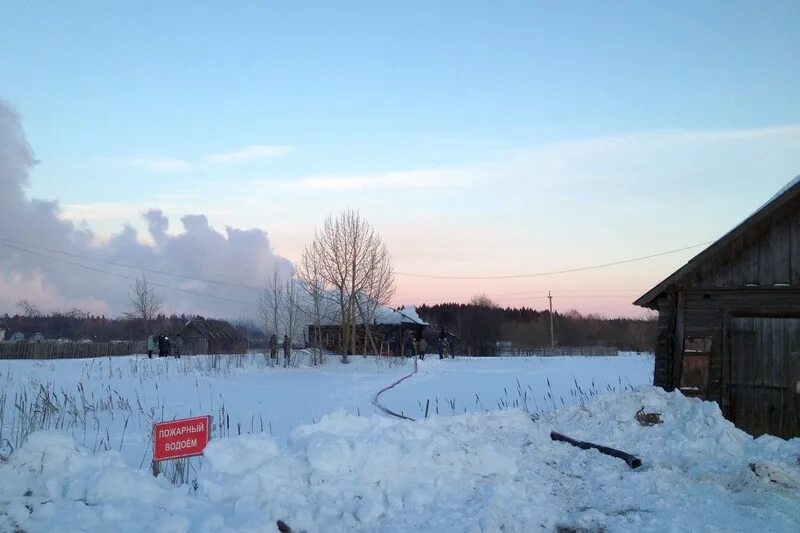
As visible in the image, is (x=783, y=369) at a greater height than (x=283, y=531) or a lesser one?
greater

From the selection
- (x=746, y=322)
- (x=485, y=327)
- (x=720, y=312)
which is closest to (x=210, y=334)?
(x=485, y=327)

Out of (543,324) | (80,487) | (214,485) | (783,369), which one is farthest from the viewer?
(543,324)

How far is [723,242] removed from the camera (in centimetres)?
1359

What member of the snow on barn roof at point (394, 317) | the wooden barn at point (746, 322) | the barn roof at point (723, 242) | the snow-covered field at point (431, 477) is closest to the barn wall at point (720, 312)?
the wooden barn at point (746, 322)

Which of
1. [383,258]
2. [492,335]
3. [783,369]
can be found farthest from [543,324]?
Result: [783,369]

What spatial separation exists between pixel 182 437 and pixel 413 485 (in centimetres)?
260

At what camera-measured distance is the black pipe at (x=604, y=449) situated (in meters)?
9.74

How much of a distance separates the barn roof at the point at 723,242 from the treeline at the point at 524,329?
65.0 metres

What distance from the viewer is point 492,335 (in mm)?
95250

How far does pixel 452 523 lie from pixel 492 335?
3527 inches

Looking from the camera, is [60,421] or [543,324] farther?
[543,324]

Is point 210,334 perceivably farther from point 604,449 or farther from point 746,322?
point 604,449

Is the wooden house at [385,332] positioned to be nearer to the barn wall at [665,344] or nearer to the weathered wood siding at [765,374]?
the barn wall at [665,344]

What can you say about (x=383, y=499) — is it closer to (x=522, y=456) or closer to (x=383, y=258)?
(x=522, y=456)
